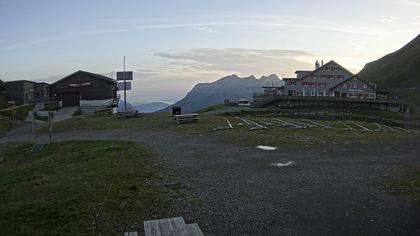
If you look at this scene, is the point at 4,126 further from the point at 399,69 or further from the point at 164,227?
the point at 399,69

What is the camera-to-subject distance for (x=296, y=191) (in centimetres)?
1124

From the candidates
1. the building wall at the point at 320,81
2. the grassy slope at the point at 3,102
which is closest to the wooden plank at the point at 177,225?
the grassy slope at the point at 3,102

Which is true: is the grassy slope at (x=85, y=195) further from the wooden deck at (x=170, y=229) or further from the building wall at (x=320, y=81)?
the building wall at (x=320, y=81)

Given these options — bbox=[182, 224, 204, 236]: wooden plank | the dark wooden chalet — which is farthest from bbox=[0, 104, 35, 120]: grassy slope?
bbox=[182, 224, 204, 236]: wooden plank

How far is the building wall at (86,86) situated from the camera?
63719 mm

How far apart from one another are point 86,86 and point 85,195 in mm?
56338

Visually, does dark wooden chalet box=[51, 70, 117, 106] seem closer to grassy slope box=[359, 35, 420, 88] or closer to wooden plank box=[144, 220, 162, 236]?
wooden plank box=[144, 220, 162, 236]

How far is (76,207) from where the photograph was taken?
31.2ft

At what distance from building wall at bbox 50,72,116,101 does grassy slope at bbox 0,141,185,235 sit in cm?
4865

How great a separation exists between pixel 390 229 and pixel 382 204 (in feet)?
6.13

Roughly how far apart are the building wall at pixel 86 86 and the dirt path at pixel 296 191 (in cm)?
4748

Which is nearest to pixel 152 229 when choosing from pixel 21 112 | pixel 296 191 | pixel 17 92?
pixel 296 191

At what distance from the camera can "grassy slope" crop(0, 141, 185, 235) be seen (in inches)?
339

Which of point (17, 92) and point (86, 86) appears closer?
point (17, 92)
